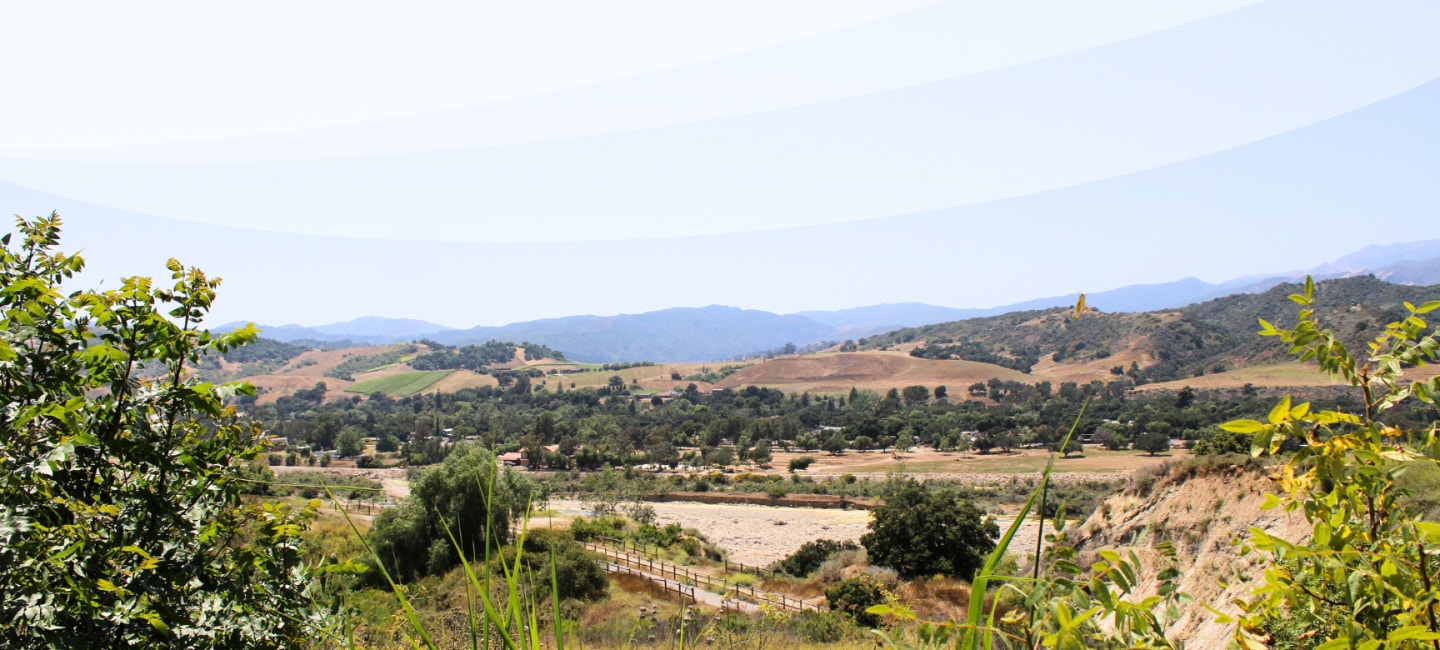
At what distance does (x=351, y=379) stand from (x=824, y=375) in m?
96.8

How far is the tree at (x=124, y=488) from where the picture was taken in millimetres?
2408

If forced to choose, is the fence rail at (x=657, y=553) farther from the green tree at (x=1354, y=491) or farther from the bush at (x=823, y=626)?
the green tree at (x=1354, y=491)

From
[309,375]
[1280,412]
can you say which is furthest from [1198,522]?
[309,375]

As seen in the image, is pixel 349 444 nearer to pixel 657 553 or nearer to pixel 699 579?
pixel 657 553

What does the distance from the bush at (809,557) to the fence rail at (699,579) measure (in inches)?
155

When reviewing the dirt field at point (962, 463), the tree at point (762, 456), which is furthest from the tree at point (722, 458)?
the dirt field at point (962, 463)

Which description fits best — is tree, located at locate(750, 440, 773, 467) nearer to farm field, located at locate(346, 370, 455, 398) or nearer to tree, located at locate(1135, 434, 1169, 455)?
tree, located at locate(1135, 434, 1169, 455)

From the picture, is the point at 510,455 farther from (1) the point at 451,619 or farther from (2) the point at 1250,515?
(2) the point at 1250,515

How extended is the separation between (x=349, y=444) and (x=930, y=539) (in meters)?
67.8

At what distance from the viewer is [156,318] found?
3086 mm

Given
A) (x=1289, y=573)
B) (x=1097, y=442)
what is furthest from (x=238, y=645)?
(x=1097, y=442)

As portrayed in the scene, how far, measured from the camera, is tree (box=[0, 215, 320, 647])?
241 centimetres

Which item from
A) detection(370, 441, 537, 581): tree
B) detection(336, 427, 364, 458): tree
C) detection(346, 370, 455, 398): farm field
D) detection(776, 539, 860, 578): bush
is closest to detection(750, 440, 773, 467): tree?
detection(776, 539, 860, 578): bush

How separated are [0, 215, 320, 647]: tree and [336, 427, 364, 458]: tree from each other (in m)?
79.2
